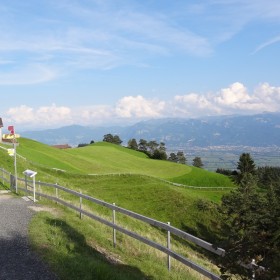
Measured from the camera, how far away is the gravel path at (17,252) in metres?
8.70

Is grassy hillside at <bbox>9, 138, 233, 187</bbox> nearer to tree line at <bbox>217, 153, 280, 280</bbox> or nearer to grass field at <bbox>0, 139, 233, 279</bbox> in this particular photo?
grass field at <bbox>0, 139, 233, 279</bbox>

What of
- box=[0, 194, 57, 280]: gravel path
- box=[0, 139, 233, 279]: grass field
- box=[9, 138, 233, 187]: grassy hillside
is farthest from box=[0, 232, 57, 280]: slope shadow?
box=[9, 138, 233, 187]: grassy hillside

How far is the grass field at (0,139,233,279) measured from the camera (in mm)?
10266

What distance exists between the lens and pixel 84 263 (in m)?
9.22

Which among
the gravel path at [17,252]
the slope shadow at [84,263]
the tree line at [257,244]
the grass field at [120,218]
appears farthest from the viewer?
the grass field at [120,218]

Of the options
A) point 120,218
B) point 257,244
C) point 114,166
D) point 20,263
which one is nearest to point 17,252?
point 20,263

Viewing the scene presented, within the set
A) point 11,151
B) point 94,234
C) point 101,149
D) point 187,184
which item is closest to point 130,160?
point 101,149

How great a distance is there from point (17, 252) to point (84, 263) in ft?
7.95

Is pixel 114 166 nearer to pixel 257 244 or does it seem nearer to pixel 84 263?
pixel 84 263

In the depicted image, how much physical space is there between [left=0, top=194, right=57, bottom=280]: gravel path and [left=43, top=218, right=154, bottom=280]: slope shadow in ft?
1.39

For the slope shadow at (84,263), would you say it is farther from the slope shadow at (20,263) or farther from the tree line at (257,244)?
the tree line at (257,244)

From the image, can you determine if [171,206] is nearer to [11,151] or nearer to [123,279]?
[11,151]

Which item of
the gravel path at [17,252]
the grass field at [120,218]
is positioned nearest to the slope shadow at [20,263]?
the gravel path at [17,252]

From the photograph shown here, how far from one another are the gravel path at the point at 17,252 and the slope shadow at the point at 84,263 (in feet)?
1.39
